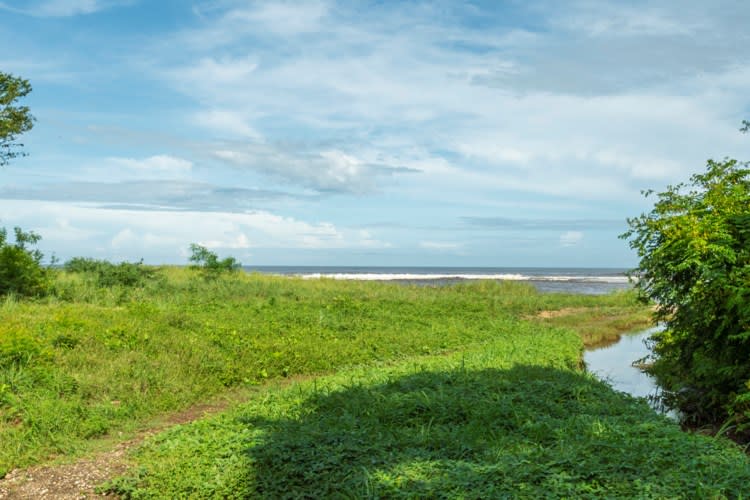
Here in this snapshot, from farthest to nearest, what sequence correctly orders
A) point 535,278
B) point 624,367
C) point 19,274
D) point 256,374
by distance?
point 535,278, point 19,274, point 624,367, point 256,374

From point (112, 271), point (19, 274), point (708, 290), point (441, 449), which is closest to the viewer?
point (441, 449)

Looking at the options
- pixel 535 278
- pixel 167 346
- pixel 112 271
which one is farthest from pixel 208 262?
pixel 535 278

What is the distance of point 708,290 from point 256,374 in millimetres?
6762

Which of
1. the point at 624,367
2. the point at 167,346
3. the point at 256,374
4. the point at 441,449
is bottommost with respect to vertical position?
the point at 624,367

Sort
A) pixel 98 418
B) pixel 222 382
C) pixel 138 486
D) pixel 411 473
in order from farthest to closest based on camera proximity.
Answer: pixel 222 382 < pixel 98 418 < pixel 138 486 < pixel 411 473

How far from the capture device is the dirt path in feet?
18.4

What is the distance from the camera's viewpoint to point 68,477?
19.2 ft

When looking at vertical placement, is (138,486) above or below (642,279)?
below

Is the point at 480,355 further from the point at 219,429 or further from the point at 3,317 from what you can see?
the point at 3,317

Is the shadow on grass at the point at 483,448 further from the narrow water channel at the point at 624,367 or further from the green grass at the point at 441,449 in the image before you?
the narrow water channel at the point at 624,367

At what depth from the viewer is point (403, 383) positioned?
25.5 ft

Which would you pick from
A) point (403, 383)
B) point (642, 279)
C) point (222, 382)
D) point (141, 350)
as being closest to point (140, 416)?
point (222, 382)

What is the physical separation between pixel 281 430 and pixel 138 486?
1.35m

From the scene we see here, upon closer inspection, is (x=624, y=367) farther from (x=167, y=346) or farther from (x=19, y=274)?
(x=19, y=274)
